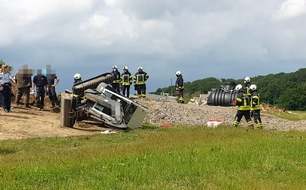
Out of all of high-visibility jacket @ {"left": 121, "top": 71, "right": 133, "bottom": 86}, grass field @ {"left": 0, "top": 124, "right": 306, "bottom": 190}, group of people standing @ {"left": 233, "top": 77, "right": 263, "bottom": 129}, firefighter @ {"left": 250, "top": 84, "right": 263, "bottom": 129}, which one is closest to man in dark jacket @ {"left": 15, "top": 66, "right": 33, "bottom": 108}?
grass field @ {"left": 0, "top": 124, "right": 306, "bottom": 190}

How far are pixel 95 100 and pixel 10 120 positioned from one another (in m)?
3.09

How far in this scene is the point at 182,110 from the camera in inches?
981

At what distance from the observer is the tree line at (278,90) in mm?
67175

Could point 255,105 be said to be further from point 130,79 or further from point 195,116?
point 130,79

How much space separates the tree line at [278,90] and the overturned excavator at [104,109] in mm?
30537

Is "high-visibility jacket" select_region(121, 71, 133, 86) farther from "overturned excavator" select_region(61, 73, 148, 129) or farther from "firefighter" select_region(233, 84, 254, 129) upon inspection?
"firefighter" select_region(233, 84, 254, 129)

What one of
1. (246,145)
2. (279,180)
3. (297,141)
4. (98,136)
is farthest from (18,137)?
(279,180)

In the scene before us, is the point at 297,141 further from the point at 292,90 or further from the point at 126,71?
the point at 292,90

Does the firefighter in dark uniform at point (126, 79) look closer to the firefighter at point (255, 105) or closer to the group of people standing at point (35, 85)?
the group of people standing at point (35, 85)

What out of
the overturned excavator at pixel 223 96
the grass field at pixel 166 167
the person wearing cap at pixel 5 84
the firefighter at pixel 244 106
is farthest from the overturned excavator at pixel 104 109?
the overturned excavator at pixel 223 96

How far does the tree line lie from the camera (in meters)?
67.2

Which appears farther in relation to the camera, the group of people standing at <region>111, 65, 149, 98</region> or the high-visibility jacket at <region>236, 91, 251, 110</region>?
the group of people standing at <region>111, 65, 149, 98</region>

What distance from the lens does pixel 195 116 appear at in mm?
23906

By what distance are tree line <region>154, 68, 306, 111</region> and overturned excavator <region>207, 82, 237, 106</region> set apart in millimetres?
13981
